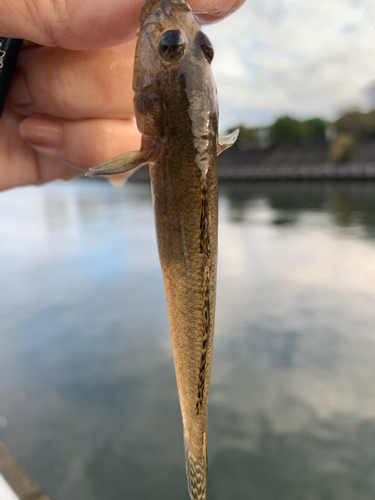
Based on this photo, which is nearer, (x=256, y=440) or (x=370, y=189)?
(x=256, y=440)

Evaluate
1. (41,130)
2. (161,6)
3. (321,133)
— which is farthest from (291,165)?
(161,6)

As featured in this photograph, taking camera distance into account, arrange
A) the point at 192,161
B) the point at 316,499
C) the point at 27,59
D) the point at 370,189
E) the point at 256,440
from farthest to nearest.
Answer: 1. the point at 370,189
2. the point at 256,440
3. the point at 316,499
4. the point at 27,59
5. the point at 192,161

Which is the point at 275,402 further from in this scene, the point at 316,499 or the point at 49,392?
the point at 49,392

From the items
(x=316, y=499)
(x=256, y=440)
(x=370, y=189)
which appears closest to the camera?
(x=316, y=499)

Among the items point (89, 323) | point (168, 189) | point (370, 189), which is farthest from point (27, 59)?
point (370, 189)

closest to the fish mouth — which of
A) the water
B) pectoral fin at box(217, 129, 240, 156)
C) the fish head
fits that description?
the fish head

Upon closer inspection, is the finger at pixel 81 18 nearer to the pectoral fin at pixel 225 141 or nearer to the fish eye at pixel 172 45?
the fish eye at pixel 172 45
